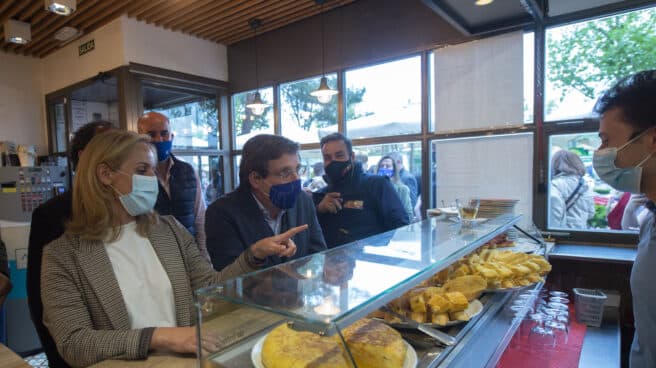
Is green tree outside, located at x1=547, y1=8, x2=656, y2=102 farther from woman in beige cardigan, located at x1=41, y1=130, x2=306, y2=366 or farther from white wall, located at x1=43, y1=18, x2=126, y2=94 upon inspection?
white wall, located at x1=43, y1=18, x2=126, y2=94

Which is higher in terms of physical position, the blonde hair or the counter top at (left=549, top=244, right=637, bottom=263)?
the blonde hair

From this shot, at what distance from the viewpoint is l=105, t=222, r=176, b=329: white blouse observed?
1.25 m

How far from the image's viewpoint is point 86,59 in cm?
505

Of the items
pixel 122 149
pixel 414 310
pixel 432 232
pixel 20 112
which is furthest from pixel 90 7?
pixel 414 310

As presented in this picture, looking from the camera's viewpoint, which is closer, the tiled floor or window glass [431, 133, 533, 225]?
the tiled floor

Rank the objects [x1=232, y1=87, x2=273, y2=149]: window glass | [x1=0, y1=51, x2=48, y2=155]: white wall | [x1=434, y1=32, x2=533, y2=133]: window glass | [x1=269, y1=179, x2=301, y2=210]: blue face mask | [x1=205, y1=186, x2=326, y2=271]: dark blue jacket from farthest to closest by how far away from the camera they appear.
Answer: [x1=0, y1=51, x2=48, y2=155]: white wall → [x1=232, y1=87, x2=273, y2=149]: window glass → [x1=434, y1=32, x2=533, y2=133]: window glass → [x1=269, y1=179, x2=301, y2=210]: blue face mask → [x1=205, y1=186, x2=326, y2=271]: dark blue jacket

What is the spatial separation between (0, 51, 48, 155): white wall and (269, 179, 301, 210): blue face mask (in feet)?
19.8

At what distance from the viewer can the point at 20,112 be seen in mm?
5723

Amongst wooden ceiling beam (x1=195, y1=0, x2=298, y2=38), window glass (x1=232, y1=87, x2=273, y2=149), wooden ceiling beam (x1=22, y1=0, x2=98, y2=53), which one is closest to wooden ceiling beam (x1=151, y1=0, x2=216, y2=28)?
wooden ceiling beam (x1=195, y1=0, x2=298, y2=38)

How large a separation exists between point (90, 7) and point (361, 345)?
16.6 ft

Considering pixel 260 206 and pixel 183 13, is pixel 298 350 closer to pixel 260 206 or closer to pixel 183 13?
pixel 260 206

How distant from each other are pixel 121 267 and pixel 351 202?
5.15 feet

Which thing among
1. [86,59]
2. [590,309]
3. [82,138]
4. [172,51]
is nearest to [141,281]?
[82,138]

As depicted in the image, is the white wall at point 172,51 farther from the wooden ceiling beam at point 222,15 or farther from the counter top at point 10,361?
the counter top at point 10,361
